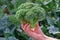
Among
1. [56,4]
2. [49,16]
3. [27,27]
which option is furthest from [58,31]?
[27,27]

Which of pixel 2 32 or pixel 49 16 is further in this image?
pixel 49 16

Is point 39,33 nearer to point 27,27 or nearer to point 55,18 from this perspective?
point 27,27

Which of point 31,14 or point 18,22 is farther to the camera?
point 18,22

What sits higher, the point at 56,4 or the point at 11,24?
the point at 56,4

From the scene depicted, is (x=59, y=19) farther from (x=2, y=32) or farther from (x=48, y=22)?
(x=2, y=32)

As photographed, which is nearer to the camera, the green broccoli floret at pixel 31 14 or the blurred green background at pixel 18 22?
the green broccoli floret at pixel 31 14

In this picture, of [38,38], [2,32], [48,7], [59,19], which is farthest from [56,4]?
[38,38]

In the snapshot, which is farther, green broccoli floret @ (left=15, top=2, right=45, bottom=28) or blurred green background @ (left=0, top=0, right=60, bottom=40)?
blurred green background @ (left=0, top=0, right=60, bottom=40)

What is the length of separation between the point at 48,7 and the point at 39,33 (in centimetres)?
70

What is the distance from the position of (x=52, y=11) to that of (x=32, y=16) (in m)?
0.77

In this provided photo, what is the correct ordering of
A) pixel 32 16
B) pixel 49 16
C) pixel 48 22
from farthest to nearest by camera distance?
pixel 49 16 < pixel 48 22 < pixel 32 16

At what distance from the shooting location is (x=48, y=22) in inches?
64.2

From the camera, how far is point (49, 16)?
1.74 m

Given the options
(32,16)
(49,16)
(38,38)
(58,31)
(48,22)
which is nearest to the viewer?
(32,16)
